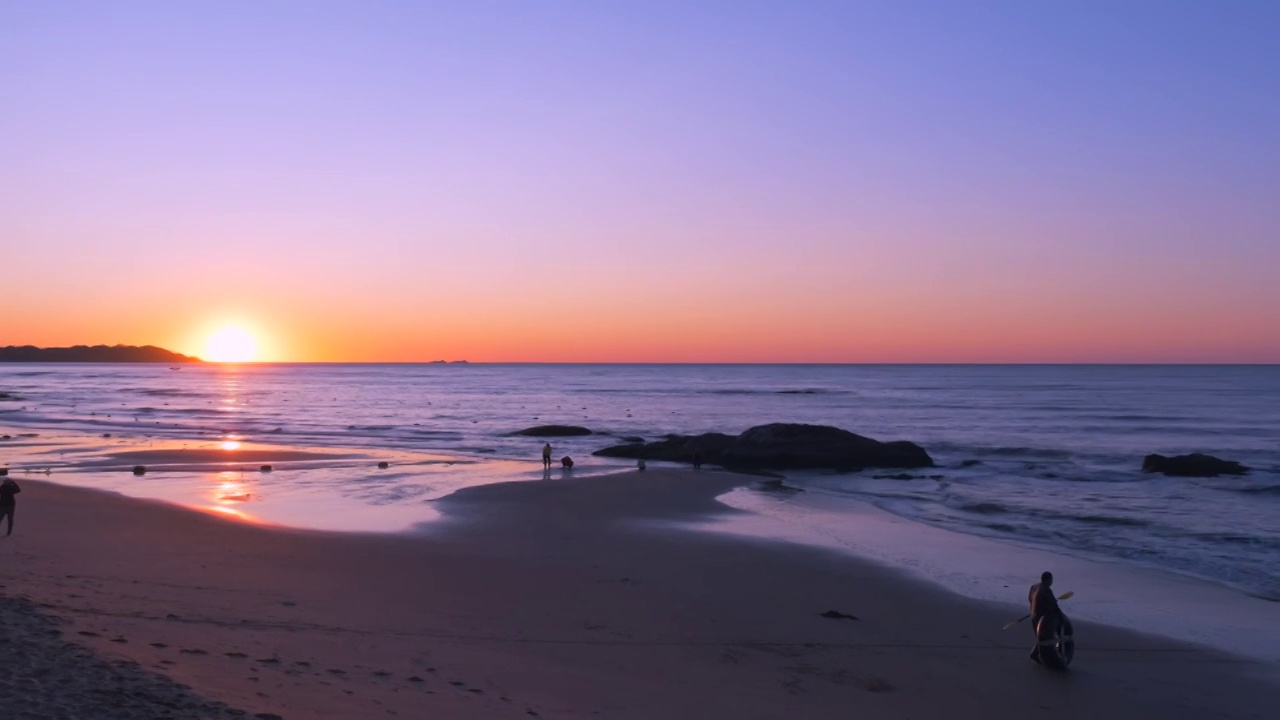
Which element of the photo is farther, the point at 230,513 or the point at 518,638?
the point at 230,513

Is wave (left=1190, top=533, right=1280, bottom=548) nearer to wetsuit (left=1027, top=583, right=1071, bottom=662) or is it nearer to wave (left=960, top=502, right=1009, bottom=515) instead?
wave (left=960, top=502, right=1009, bottom=515)

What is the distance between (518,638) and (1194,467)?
33274mm

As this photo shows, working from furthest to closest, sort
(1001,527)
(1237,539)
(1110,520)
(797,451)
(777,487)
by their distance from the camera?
(797,451) → (777,487) → (1110,520) → (1001,527) → (1237,539)

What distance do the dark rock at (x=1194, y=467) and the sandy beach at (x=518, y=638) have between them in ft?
78.4

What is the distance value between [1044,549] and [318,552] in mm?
15643

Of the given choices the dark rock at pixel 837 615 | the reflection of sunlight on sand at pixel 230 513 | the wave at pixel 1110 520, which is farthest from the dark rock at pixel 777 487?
the dark rock at pixel 837 615

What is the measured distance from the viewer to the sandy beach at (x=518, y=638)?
9.66m

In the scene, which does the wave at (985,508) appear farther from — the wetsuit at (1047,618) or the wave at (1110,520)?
the wetsuit at (1047,618)

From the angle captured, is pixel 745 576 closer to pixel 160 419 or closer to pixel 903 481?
pixel 903 481

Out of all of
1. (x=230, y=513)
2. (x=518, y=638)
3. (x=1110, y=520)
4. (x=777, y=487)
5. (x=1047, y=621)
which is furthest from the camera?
(x=777, y=487)

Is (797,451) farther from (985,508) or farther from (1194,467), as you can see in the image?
(1194,467)

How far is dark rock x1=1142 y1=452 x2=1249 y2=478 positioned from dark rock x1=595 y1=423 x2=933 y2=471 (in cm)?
877

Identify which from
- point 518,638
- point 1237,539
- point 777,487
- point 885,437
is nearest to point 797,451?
point 777,487

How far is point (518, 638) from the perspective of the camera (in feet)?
42.4
